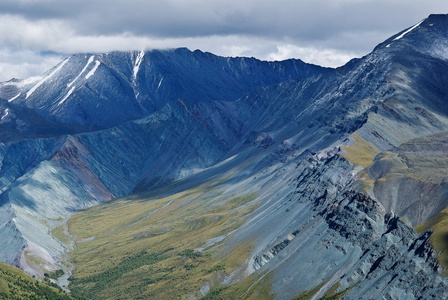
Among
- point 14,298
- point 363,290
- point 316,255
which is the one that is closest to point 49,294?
point 14,298

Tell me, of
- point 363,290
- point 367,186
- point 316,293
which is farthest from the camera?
point 367,186

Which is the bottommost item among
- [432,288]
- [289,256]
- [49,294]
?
[432,288]

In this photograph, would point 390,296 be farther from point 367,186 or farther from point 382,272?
point 367,186

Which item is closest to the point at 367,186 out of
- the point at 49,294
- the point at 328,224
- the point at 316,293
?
the point at 328,224

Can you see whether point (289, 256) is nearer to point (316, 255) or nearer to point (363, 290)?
point (316, 255)

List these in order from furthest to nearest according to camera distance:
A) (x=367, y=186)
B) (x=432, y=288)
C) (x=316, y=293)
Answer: (x=367, y=186) → (x=316, y=293) → (x=432, y=288)

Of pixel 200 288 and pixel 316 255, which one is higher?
pixel 200 288

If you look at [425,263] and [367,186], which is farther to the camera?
[367,186]
